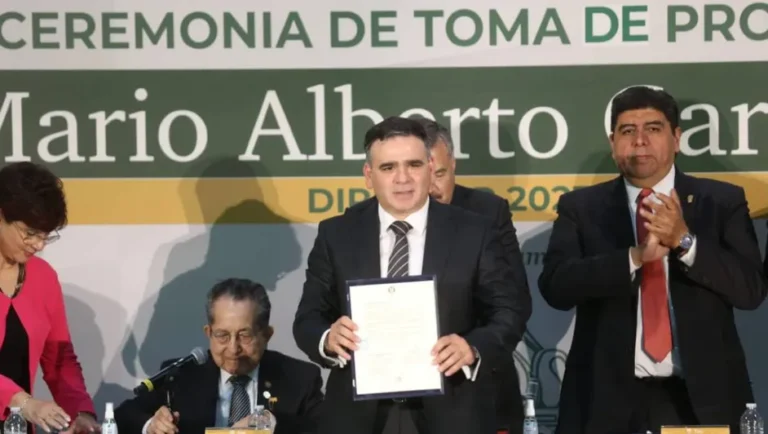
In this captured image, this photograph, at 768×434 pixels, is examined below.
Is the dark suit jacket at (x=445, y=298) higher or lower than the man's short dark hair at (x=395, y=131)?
lower

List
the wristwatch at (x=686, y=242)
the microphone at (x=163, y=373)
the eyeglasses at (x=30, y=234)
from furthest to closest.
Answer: the eyeglasses at (x=30, y=234), the wristwatch at (x=686, y=242), the microphone at (x=163, y=373)

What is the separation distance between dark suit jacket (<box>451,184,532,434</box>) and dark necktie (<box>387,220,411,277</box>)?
1.18 metres

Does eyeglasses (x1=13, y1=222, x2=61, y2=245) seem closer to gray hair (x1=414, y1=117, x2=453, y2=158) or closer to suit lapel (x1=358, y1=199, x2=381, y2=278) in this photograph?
suit lapel (x1=358, y1=199, x2=381, y2=278)

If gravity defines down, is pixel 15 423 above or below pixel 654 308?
below

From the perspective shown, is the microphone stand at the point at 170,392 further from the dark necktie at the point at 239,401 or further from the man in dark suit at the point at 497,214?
the man in dark suit at the point at 497,214

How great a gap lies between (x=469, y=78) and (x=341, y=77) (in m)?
0.55

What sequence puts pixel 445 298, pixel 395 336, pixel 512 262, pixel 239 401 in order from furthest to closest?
1. pixel 512 262
2. pixel 239 401
3. pixel 445 298
4. pixel 395 336

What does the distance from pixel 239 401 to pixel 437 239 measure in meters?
1.34

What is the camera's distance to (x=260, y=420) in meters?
4.11

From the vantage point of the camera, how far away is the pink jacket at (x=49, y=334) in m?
4.62

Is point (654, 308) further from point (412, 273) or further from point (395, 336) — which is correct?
point (395, 336)

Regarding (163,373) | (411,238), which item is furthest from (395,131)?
(163,373)

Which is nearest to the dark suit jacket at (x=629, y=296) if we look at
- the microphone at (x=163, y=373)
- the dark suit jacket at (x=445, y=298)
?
the dark suit jacket at (x=445, y=298)

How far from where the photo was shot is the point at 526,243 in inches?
222
